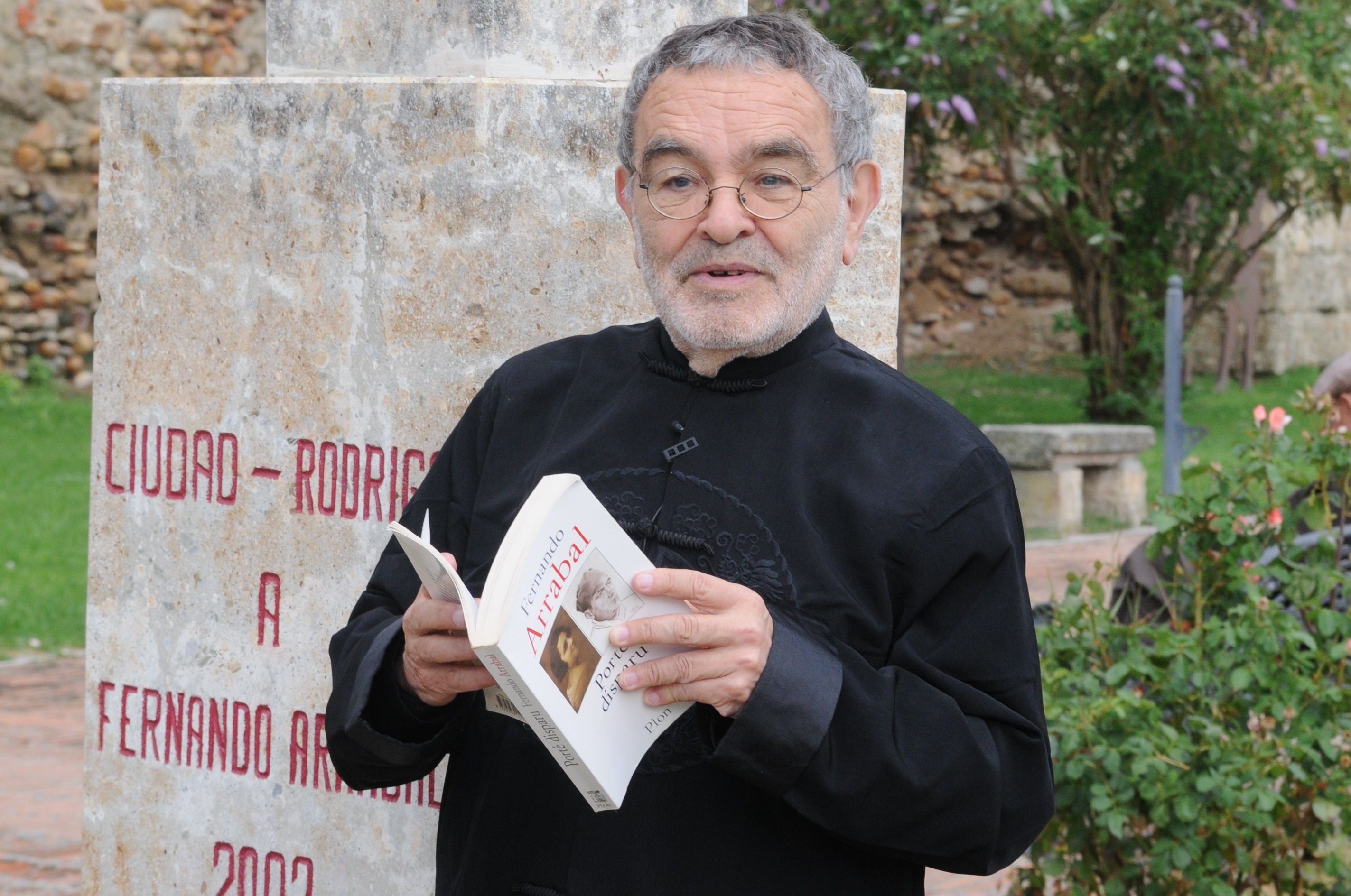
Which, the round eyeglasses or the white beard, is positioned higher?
the round eyeglasses

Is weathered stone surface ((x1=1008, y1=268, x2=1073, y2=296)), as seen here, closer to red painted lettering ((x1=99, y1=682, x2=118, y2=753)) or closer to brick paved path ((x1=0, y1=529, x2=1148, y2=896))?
brick paved path ((x1=0, y1=529, x2=1148, y2=896))

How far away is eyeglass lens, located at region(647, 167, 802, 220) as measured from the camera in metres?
1.78

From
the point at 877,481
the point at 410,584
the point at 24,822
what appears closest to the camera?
the point at 877,481

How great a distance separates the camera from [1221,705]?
302 centimetres

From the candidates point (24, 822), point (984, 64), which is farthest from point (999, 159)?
point (24, 822)

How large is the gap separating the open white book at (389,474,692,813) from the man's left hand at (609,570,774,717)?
0.07ft

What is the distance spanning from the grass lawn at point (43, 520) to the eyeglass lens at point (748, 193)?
404 cm

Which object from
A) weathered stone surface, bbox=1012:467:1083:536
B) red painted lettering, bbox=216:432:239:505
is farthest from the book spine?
weathered stone surface, bbox=1012:467:1083:536

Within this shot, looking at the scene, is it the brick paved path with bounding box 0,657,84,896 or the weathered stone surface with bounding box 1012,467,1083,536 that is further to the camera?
the weathered stone surface with bounding box 1012,467,1083,536

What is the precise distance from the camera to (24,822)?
15.0ft

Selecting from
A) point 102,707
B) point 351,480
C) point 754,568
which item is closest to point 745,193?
point 754,568

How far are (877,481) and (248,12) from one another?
42.4 ft

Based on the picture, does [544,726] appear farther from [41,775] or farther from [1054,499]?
[1054,499]

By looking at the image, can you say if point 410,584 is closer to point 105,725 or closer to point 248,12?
point 105,725
